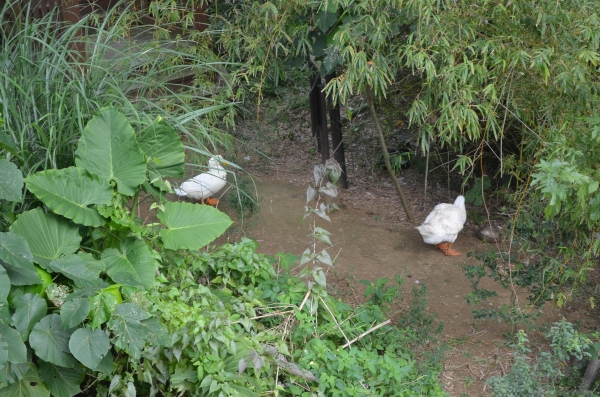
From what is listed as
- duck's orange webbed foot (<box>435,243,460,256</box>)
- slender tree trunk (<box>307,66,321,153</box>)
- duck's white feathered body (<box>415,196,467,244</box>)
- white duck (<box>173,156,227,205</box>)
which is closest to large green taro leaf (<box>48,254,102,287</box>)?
white duck (<box>173,156,227,205</box>)

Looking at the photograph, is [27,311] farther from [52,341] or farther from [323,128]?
[323,128]

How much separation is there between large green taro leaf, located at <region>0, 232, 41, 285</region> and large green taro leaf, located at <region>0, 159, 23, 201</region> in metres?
0.15

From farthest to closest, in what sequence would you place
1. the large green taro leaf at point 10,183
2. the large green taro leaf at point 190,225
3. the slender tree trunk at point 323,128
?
the slender tree trunk at point 323,128 → the large green taro leaf at point 190,225 → the large green taro leaf at point 10,183

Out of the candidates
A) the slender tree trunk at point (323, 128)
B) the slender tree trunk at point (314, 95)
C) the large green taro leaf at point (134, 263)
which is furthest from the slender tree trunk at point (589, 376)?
the slender tree trunk at point (314, 95)

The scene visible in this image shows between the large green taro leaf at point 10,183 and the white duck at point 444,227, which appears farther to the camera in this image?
the white duck at point 444,227

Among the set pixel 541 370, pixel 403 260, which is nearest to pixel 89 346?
pixel 541 370

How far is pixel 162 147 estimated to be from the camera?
10.2 feet

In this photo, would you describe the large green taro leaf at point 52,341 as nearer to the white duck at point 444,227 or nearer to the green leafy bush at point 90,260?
the green leafy bush at point 90,260

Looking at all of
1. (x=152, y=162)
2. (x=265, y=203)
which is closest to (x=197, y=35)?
(x=265, y=203)

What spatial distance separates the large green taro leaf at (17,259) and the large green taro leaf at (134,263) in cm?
33

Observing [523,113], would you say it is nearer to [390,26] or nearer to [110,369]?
[390,26]

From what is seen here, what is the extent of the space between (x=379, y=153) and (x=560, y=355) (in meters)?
3.58

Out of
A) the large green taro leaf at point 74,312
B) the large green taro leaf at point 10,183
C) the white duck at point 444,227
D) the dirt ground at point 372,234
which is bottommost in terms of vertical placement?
the dirt ground at point 372,234

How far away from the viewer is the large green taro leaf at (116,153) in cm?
292
